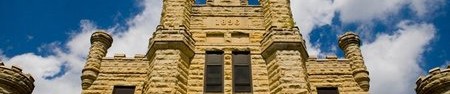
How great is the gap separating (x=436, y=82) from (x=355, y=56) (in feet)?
26.3

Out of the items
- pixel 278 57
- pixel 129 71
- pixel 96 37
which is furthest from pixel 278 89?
pixel 96 37

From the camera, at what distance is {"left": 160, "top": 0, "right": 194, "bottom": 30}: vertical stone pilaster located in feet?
59.7

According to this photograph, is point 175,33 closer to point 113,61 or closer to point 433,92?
point 113,61

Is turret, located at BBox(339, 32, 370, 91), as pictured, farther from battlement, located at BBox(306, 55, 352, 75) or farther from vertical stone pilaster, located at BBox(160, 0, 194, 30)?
vertical stone pilaster, located at BBox(160, 0, 194, 30)

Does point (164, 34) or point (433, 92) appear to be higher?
point (164, 34)

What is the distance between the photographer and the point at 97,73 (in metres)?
18.8

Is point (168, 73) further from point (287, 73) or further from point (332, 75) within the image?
point (332, 75)

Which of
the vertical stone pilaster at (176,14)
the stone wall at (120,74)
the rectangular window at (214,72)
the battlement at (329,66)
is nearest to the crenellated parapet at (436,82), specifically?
the rectangular window at (214,72)

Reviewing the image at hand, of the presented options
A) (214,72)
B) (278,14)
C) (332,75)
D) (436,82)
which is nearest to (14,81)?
(214,72)

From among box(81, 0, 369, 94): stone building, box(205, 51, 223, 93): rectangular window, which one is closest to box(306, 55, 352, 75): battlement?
box(81, 0, 369, 94): stone building

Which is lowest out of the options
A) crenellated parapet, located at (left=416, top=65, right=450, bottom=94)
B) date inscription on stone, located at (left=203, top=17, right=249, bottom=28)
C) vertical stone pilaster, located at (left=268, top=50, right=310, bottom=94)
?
crenellated parapet, located at (left=416, top=65, right=450, bottom=94)

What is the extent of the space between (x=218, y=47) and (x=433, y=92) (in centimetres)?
830

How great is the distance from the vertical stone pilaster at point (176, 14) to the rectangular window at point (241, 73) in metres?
2.40

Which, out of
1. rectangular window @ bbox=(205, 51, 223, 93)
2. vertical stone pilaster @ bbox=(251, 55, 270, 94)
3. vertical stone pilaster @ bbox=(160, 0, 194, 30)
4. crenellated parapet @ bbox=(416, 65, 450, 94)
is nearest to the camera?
crenellated parapet @ bbox=(416, 65, 450, 94)
